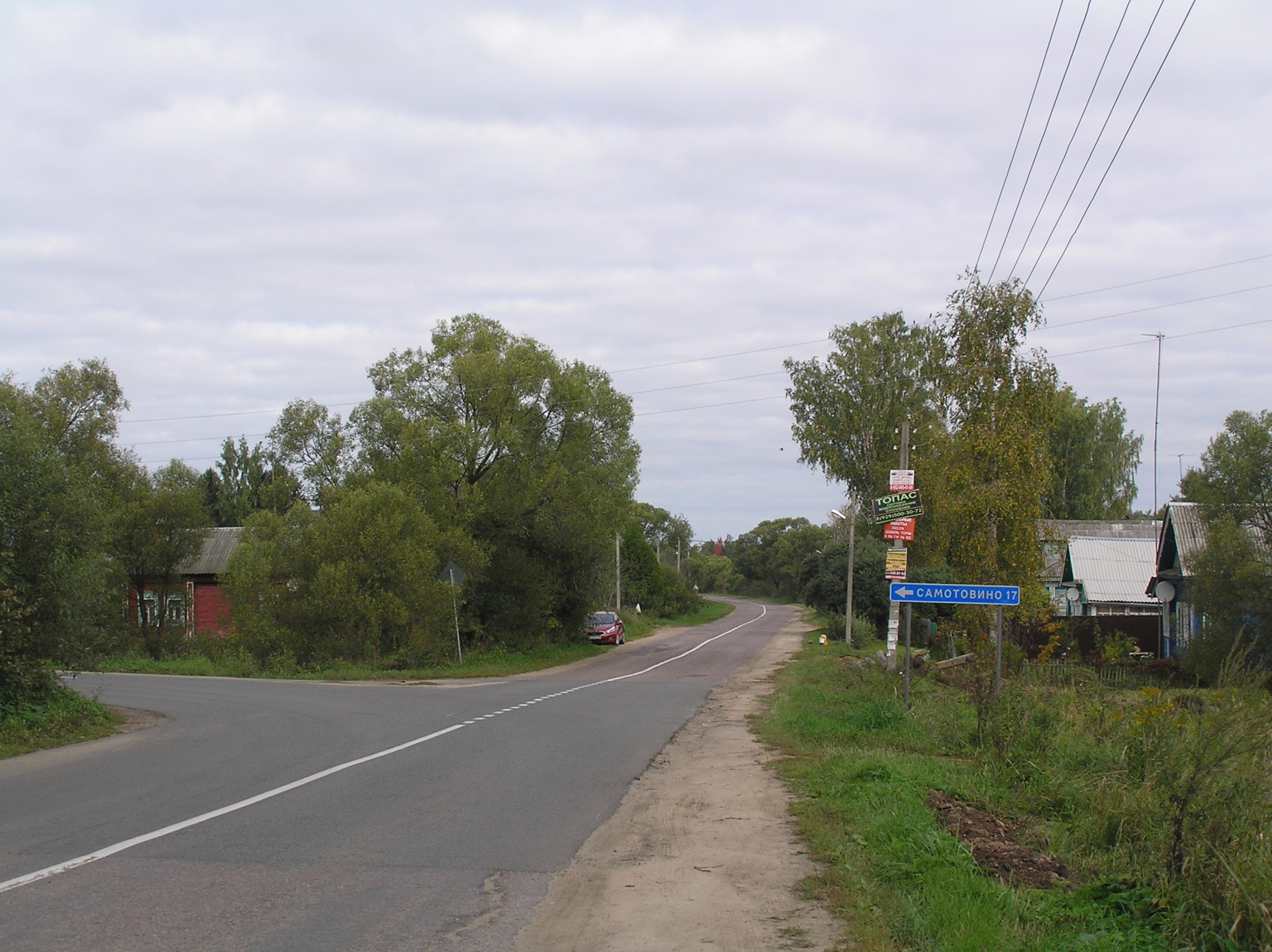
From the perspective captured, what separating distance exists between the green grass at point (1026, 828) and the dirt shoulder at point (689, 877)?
291 millimetres

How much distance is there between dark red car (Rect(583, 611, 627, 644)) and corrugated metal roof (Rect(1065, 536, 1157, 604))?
1958 centimetres

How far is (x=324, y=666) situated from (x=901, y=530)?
1800cm

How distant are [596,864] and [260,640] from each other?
80.0 ft

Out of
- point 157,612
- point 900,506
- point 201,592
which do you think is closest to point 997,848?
point 900,506

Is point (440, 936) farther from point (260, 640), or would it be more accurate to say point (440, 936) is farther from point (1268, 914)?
point (260, 640)

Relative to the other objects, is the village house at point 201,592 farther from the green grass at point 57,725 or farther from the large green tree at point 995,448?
the large green tree at point 995,448

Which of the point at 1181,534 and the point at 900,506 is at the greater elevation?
the point at 900,506

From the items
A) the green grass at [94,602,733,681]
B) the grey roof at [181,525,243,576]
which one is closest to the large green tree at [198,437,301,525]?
the grey roof at [181,525,243,576]

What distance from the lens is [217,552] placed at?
50.4 m

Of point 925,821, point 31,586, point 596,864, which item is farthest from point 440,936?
point 31,586

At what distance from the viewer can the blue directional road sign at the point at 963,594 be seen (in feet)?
44.1

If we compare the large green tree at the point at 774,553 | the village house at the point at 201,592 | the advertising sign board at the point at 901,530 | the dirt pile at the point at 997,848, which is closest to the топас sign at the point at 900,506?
the advertising sign board at the point at 901,530

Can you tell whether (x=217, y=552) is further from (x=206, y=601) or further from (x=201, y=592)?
(x=206, y=601)

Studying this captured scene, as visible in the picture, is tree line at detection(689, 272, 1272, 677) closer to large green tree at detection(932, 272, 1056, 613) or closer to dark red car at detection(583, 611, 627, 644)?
large green tree at detection(932, 272, 1056, 613)
